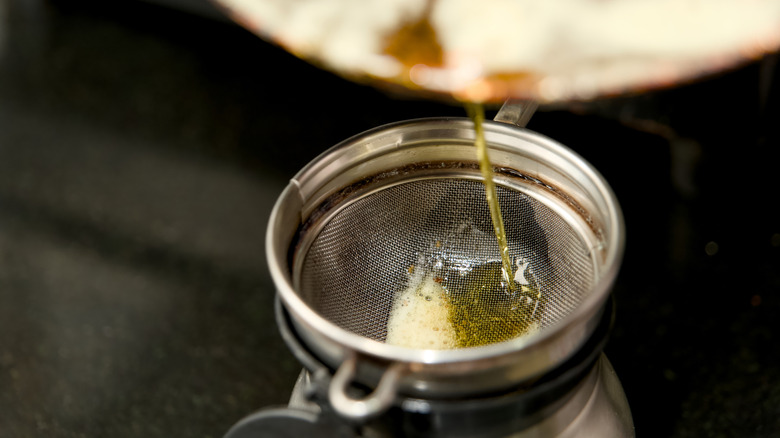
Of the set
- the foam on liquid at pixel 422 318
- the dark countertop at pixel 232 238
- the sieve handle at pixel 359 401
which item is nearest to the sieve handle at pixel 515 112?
the foam on liquid at pixel 422 318

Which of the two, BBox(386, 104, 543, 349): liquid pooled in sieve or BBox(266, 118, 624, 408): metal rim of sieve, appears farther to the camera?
BBox(386, 104, 543, 349): liquid pooled in sieve

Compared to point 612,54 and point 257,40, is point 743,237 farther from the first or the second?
point 257,40

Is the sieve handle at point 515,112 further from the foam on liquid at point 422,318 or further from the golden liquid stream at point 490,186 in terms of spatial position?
the foam on liquid at point 422,318

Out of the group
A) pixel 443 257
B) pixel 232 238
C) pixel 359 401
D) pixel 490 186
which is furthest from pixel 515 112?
pixel 232 238

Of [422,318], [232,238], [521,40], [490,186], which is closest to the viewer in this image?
[521,40]

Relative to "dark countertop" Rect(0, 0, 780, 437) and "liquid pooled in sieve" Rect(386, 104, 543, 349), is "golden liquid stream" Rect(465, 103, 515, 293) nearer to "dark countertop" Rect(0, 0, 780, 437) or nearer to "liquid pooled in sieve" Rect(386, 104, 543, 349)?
"liquid pooled in sieve" Rect(386, 104, 543, 349)

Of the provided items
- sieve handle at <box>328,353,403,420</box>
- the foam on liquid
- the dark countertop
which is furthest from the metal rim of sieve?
the dark countertop

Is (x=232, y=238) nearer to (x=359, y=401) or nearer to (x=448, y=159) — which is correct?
(x=448, y=159)
